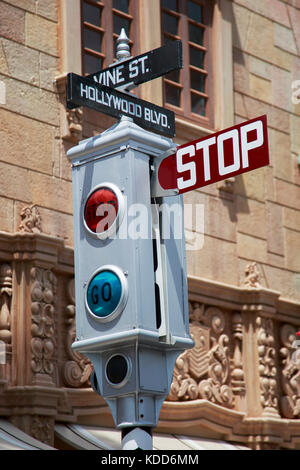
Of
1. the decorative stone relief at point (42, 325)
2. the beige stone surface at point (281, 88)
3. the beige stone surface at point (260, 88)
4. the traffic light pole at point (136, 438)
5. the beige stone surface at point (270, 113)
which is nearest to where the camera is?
the traffic light pole at point (136, 438)

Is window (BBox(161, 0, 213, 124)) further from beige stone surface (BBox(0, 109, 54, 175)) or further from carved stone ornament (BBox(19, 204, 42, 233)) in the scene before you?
carved stone ornament (BBox(19, 204, 42, 233))

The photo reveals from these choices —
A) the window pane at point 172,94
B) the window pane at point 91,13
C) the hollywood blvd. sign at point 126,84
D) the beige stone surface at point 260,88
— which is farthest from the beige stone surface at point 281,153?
the hollywood blvd. sign at point 126,84

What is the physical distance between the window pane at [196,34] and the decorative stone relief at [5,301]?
4119 mm

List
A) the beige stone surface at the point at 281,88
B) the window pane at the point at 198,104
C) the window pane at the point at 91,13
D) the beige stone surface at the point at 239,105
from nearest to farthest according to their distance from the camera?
the window pane at the point at 91,13 → the window pane at the point at 198,104 → the beige stone surface at the point at 239,105 → the beige stone surface at the point at 281,88

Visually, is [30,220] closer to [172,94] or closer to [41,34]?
[41,34]

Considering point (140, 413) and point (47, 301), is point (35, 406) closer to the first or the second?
point (47, 301)

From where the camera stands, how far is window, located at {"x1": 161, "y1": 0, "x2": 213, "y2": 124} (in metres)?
11.4

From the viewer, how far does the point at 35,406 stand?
349 inches

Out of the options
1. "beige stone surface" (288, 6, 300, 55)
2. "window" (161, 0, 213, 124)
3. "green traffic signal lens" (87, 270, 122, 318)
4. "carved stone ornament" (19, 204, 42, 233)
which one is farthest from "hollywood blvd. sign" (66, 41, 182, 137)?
"beige stone surface" (288, 6, 300, 55)

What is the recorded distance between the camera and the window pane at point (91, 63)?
1048 cm

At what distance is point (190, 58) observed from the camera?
1164cm

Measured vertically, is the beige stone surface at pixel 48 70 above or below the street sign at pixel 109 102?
above

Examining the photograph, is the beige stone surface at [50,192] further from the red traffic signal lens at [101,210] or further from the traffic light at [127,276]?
the red traffic signal lens at [101,210]
